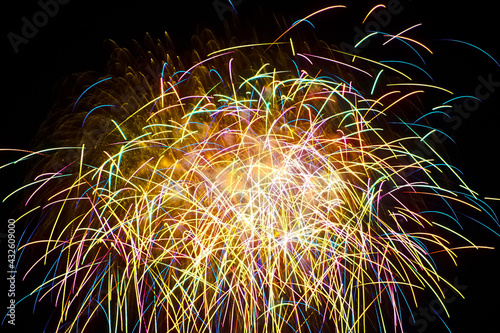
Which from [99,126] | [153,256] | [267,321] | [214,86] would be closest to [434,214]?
[267,321]

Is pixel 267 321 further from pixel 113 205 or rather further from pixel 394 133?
pixel 394 133

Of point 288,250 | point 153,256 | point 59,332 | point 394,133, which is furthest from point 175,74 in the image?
point 59,332

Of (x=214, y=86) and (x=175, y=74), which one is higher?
(x=175, y=74)

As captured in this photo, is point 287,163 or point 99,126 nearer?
point 287,163

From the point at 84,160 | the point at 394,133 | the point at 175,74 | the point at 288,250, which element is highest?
the point at 175,74

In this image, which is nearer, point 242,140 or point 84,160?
point 242,140

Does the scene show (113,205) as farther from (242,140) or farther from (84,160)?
(242,140)

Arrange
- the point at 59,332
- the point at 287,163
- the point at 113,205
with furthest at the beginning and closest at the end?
the point at 59,332, the point at 113,205, the point at 287,163

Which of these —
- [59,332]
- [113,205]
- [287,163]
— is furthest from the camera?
[59,332]

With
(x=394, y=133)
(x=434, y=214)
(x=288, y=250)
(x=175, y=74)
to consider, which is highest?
(x=175, y=74)
